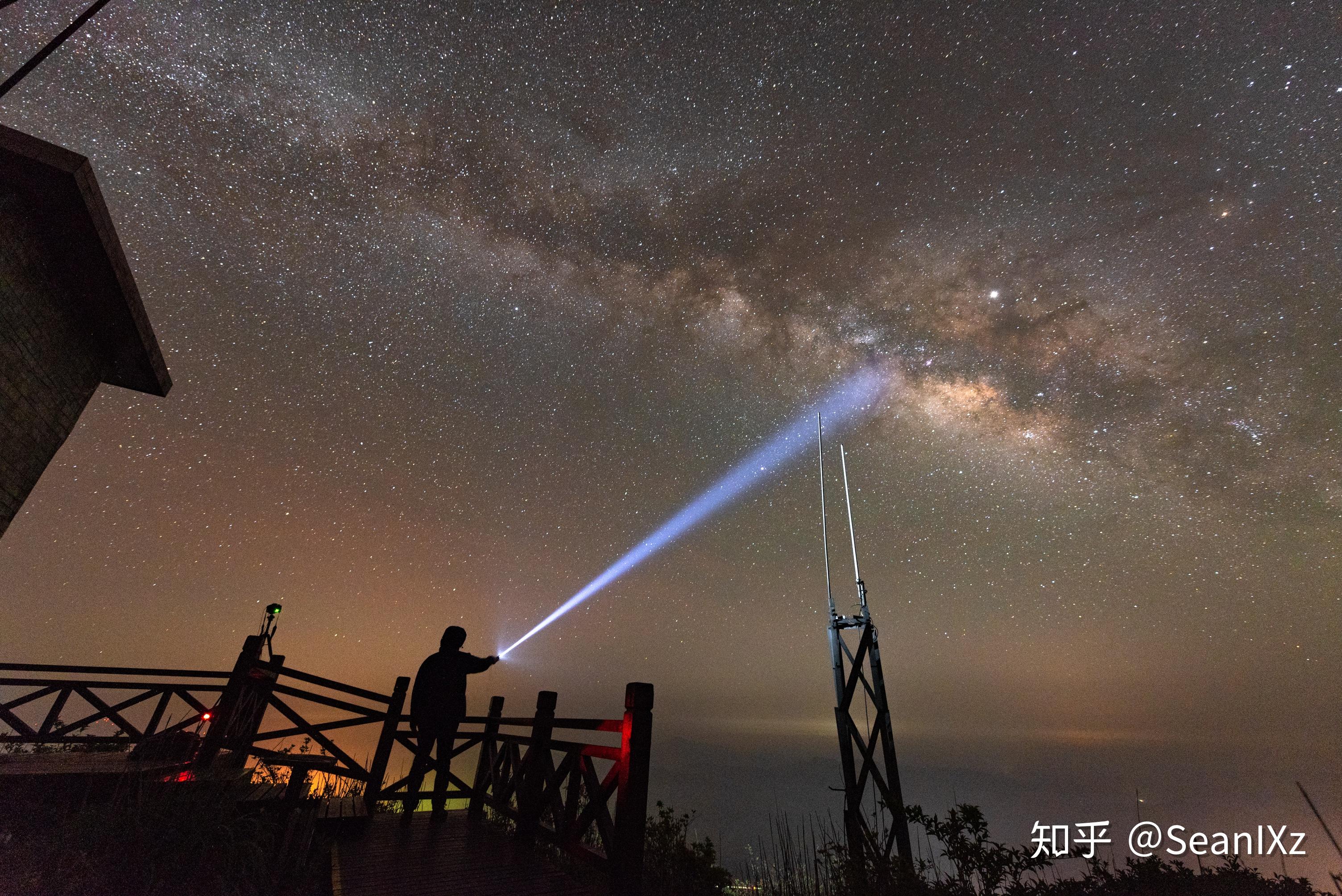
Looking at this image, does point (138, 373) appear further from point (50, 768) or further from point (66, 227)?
point (50, 768)

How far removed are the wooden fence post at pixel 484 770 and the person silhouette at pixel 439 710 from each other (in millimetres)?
376

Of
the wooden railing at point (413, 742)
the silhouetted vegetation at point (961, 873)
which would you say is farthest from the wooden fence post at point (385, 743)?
the silhouetted vegetation at point (961, 873)

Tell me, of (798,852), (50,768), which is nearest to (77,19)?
(50,768)

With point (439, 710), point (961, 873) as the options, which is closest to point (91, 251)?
point (439, 710)

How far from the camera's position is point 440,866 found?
4938mm

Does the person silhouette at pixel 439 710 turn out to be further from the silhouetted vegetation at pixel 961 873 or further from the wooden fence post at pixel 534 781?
the silhouetted vegetation at pixel 961 873

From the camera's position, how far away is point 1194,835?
8.24 m

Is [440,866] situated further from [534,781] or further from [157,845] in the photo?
[157,845]

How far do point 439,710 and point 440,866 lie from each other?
2.24 meters

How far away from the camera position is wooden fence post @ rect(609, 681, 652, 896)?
14.5 feet

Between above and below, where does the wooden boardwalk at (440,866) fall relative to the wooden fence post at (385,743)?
below

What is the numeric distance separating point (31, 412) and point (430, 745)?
19.9 feet

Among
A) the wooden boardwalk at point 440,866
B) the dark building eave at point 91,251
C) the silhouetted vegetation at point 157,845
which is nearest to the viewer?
the silhouetted vegetation at point 157,845

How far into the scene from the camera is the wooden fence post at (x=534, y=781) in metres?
5.77
